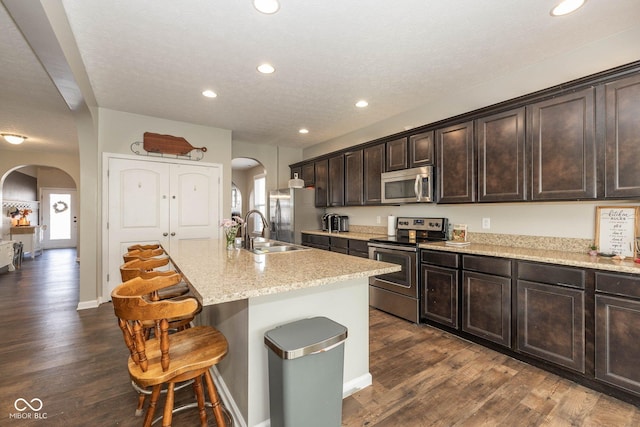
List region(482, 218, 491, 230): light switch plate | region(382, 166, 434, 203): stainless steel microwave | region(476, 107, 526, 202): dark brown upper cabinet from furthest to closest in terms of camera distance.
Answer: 1. region(382, 166, 434, 203): stainless steel microwave
2. region(482, 218, 491, 230): light switch plate
3. region(476, 107, 526, 202): dark brown upper cabinet

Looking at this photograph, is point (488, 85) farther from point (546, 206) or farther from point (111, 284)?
point (111, 284)

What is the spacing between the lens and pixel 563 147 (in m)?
2.27

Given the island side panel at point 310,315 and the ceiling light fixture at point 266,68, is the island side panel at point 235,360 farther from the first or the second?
the ceiling light fixture at point 266,68

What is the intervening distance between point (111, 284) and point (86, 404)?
2.56m

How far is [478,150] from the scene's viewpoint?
9.26ft

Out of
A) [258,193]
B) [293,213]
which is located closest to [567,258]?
[293,213]

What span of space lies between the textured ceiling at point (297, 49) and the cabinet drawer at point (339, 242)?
1.85m

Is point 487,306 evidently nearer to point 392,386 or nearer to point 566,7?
point 392,386

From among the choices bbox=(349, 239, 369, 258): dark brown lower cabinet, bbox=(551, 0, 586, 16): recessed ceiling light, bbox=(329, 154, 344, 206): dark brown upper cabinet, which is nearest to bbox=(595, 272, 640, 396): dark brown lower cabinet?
bbox=(551, 0, 586, 16): recessed ceiling light

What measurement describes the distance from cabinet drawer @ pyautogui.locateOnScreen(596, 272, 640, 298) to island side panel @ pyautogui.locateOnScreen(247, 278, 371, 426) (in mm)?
1575

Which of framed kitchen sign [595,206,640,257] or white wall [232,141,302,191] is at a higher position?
white wall [232,141,302,191]

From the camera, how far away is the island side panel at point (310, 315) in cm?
153

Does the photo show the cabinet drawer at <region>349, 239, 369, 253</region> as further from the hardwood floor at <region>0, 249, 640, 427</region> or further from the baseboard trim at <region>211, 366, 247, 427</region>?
the baseboard trim at <region>211, 366, 247, 427</region>

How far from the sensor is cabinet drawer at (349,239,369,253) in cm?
381
